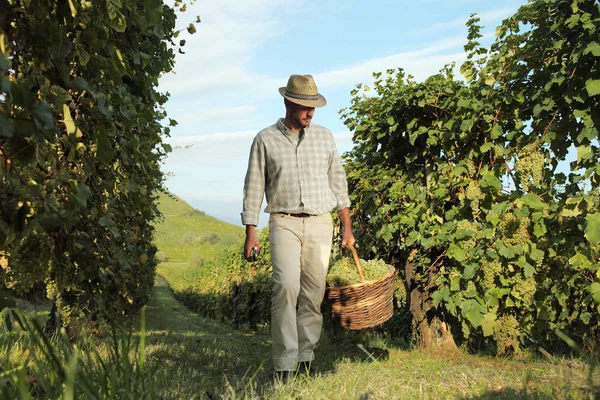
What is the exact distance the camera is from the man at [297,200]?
14.0ft

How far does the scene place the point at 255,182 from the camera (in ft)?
14.5

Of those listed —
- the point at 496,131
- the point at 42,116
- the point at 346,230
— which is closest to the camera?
the point at 42,116

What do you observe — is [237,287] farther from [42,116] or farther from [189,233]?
[189,233]

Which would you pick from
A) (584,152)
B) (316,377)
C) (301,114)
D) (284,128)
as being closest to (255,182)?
(284,128)

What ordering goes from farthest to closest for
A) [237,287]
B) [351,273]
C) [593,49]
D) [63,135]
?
[237,287]
[351,273]
[593,49]
[63,135]

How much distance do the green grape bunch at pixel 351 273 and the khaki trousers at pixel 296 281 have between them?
2.21ft

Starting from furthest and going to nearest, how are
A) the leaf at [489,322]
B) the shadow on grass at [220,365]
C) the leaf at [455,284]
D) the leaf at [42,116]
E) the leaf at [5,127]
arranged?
the leaf at [455,284]
the leaf at [489,322]
the shadow on grass at [220,365]
the leaf at [42,116]
the leaf at [5,127]

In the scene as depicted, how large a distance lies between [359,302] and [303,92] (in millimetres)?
1731

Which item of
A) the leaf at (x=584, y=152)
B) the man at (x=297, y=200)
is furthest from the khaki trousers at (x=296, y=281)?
the leaf at (x=584, y=152)

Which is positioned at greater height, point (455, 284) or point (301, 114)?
point (301, 114)

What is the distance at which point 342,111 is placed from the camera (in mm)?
6957

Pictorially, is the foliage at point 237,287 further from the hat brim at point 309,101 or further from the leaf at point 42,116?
the leaf at point 42,116

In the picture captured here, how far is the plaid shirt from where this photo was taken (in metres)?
4.34

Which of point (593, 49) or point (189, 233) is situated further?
point (189, 233)
